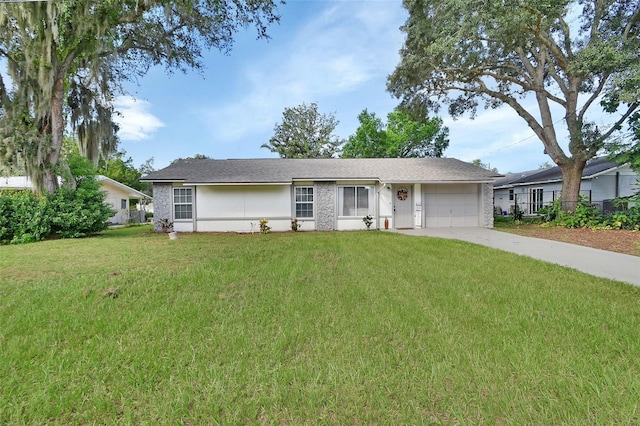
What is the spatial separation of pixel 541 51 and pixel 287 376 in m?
19.3

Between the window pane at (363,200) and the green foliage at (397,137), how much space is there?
15.7m

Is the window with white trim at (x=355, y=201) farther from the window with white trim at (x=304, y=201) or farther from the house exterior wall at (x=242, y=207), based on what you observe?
the house exterior wall at (x=242, y=207)

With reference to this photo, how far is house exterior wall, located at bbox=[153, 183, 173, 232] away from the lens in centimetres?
1341

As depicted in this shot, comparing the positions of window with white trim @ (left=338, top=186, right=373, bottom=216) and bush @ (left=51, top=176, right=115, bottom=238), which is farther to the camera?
window with white trim @ (left=338, top=186, right=373, bottom=216)

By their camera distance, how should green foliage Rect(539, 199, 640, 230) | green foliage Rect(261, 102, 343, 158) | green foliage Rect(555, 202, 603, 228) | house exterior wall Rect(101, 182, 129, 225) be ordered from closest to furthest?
green foliage Rect(539, 199, 640, 230) < green foliage Rect(555, 202, 603, 228) < house exterior wall Rect(101, 182, 129, 225) < green foliage Rect(261, 102, 343, 158)

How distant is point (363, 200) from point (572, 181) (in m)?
10.9

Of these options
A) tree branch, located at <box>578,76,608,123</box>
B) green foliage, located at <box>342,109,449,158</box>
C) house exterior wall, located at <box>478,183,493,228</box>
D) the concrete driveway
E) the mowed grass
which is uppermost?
green foliage, located at <box>342,109,449,158</box>

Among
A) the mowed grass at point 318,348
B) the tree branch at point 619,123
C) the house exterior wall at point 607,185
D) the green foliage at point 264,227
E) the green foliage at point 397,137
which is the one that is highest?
the green foliage at point 397,137

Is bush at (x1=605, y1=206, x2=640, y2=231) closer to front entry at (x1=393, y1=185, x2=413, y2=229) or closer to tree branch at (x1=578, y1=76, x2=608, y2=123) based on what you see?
tree branch at (x1=578, y1=76, x2=608, y2=123)

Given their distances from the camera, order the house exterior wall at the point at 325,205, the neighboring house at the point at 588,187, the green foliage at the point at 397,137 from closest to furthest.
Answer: the house exterior wall at the point at 325,205, the neighboring house at the point at 588,187, the green foliage at the point at 397,137

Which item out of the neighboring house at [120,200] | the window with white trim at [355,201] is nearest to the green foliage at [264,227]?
the window with white trim at [355,201]

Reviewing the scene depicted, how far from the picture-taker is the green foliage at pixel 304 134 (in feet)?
116

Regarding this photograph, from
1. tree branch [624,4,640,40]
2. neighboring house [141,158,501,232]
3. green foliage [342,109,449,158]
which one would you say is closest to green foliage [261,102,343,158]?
green foliage [342,109,449,158]

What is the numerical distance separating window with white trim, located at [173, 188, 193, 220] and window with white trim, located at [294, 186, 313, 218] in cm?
507
